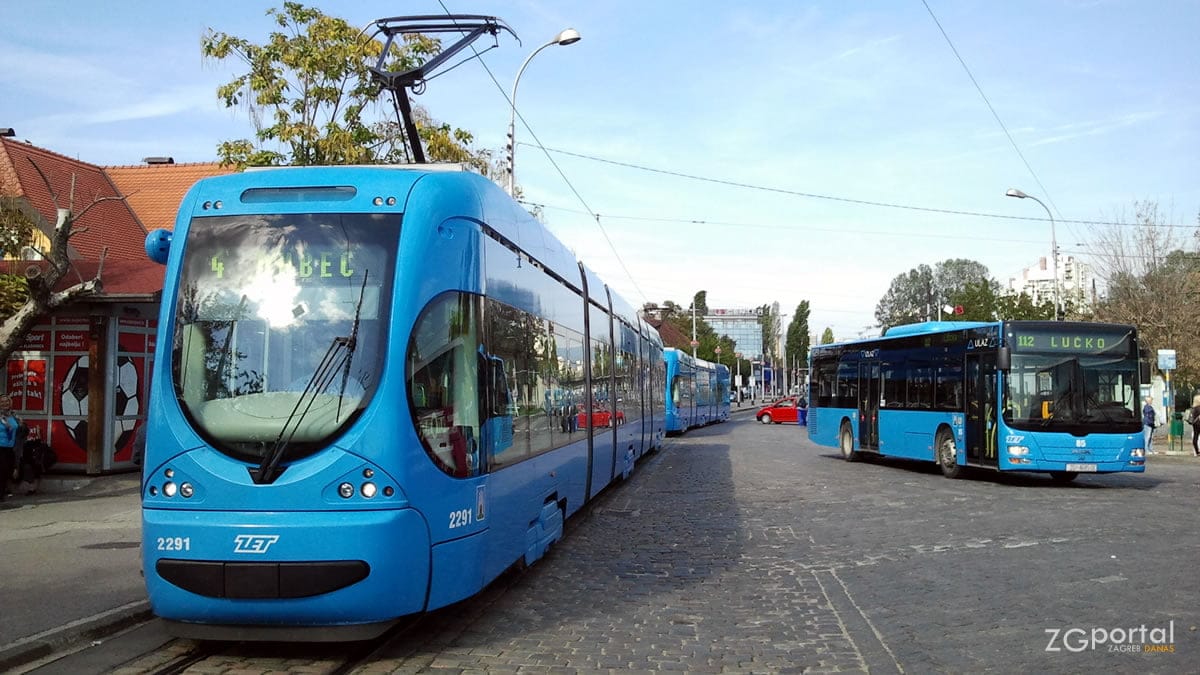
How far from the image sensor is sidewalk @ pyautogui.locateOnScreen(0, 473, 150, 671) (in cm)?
717

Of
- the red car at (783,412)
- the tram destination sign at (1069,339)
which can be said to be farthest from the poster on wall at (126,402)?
the red car at (783,412)

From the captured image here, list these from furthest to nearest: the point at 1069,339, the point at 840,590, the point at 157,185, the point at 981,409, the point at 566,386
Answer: the point at 157,185 → the point at 981,409 → the point at 1069,339 → the point at 566,386 → the point at 840,590

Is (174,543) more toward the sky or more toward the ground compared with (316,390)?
more toward the ground

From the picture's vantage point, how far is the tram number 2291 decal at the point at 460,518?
6742 millimetres

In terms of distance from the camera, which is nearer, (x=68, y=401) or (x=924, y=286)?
(x=68, y=401)

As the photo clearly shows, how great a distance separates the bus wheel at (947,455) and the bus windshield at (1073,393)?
90.0 inches

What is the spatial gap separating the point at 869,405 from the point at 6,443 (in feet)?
56.6

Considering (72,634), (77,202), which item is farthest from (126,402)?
(72,634)

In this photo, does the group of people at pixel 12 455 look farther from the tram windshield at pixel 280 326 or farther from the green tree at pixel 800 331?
the green tree at pixel 800 331

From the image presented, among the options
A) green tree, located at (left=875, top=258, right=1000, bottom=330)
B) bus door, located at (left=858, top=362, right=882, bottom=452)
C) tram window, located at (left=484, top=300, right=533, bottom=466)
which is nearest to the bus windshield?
bus door, located at (left=858, top=362, right=882, bottom=452)

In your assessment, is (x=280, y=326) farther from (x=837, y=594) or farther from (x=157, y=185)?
(x=157, y=185)

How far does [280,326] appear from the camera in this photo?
21.5ft

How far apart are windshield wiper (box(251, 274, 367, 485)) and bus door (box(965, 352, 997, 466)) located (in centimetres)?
1437

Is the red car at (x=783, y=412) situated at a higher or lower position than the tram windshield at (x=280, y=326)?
lower
